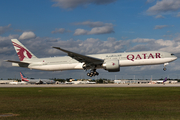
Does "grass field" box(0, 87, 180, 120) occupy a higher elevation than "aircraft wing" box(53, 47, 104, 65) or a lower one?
lower

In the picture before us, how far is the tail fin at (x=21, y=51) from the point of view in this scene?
2189 inches

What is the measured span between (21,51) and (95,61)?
72.3ft

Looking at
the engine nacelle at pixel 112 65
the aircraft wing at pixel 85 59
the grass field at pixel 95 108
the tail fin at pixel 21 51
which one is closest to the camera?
the grass field at pixel 95 108

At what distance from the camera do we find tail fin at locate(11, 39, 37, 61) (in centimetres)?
5559

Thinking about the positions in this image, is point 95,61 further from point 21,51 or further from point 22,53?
point 21,51

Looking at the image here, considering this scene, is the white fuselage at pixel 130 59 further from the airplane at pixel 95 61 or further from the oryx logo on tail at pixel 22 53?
the oryx logo on tail at pixel 22 53

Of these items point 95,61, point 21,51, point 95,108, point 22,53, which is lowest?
point 95,108

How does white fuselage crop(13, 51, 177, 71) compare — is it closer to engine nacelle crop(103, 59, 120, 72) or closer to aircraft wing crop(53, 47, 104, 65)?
Result: engine nacelle crop(103, 59, 120, 72)

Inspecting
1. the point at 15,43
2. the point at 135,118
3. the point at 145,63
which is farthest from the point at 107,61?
the point at 135,118

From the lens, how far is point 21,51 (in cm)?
5619

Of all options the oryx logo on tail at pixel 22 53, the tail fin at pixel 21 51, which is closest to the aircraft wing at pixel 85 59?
the tail fin at pixel 21 51

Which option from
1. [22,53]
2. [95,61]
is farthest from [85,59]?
[22,53]

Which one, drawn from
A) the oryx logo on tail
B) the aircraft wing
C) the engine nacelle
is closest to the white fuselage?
the engine nacelle

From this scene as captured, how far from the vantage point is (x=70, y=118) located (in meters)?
11.8
